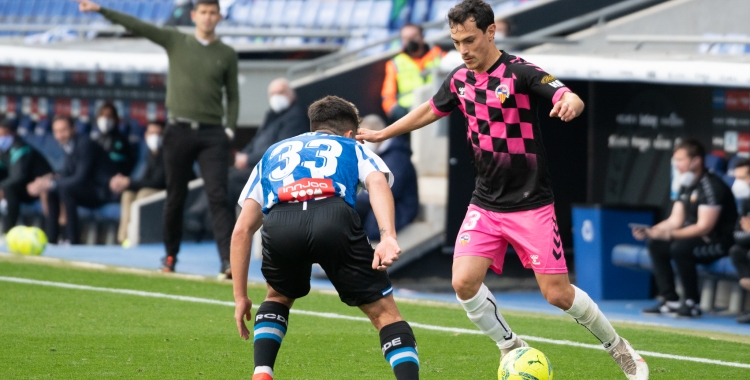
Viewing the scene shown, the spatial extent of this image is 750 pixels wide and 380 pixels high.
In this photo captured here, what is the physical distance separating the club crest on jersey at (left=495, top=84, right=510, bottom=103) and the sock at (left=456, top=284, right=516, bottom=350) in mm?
973

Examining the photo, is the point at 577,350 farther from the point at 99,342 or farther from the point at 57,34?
the point at 57,34

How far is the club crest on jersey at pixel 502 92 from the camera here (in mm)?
5898

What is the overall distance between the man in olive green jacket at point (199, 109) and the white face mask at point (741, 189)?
4117mm

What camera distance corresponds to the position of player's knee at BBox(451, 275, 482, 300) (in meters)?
6.02

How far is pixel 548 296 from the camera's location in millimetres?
6020

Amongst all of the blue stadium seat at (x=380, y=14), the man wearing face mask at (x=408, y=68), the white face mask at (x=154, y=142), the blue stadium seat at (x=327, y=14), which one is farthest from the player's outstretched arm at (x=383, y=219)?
the blue stadium seat at (x=327, y=14)

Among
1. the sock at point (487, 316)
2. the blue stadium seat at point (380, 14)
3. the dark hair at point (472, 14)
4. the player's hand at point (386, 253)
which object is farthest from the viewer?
the blue stadium seat at point (380, 14)

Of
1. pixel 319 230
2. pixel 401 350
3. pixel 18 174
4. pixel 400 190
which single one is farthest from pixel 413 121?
pixel 18 174

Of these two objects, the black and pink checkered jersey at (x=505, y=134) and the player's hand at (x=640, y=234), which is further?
the player's hand at (x=640, y=234)

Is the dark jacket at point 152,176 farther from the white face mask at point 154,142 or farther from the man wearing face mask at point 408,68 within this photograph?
the man wearing face mask at point 408,68

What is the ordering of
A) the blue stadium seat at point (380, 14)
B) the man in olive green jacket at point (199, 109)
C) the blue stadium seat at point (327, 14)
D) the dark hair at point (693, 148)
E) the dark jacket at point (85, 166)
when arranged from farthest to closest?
the blue stadium seat at point (327, 14) → the blue stadium seat at point (380, 14) → the dark jacket at point (85, 166) → the man in olive green jacket at point (199, 109) → the dark hair at point (693, 148)

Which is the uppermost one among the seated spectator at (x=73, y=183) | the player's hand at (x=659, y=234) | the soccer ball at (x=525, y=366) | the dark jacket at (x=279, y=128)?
the soccer ball at (x=525, y=366)

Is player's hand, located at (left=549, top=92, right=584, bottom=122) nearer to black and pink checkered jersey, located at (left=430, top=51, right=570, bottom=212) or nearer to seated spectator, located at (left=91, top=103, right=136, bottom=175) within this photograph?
black and pink checkered jersey, located at (left=430, top=51, right=570, bottom=212)

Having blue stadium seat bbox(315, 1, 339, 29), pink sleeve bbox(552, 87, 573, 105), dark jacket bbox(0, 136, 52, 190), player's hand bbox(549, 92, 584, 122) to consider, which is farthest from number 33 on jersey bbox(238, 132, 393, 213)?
blue stadium seat bbox(315, 1, 339, 29)
